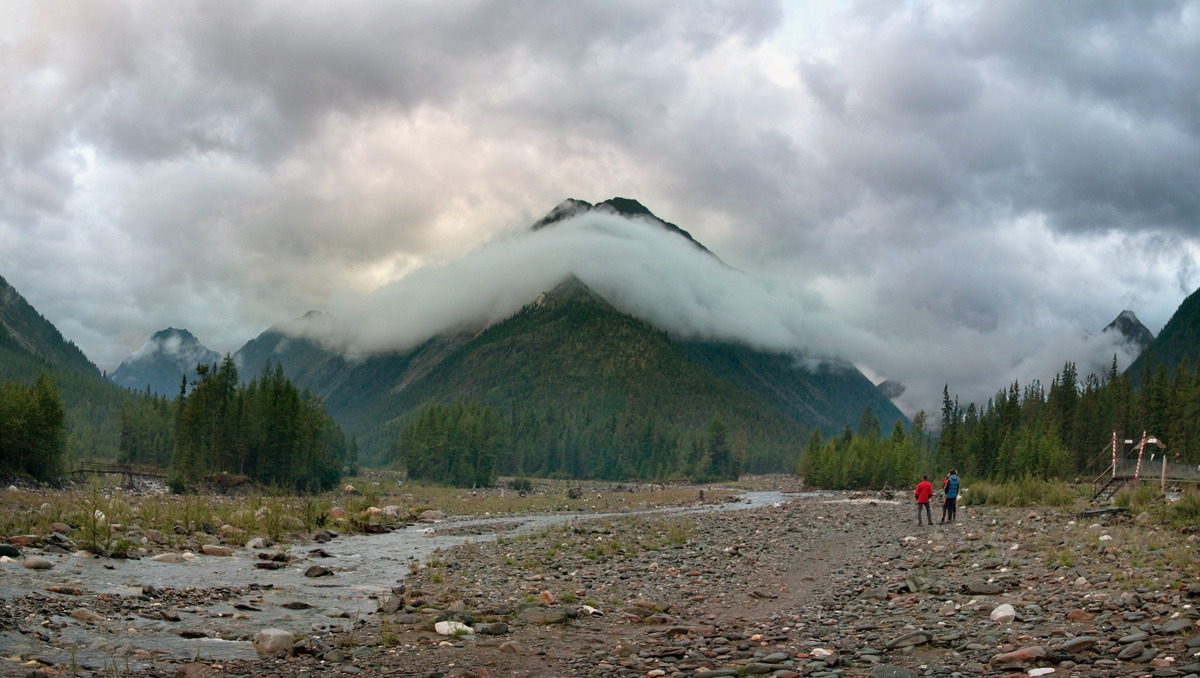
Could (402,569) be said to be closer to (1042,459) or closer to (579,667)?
(579,667)

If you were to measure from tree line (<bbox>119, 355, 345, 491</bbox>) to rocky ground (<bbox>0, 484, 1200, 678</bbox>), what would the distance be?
59.5 metres

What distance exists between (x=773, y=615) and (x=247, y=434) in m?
77.0

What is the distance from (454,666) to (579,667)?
200 cm

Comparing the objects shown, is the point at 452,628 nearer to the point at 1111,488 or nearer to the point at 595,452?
the point at 1111,488

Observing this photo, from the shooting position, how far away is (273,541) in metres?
30.4

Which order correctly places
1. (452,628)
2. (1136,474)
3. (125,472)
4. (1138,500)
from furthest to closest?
1. (125,472)
2. (1136,474)
3. (1138,500)
4. (452,628)

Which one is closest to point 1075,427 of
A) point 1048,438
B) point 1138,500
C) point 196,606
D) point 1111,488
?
point 1048,438

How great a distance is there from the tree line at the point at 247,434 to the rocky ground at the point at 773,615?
59455mm

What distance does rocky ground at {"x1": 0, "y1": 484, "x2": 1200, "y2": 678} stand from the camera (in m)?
11.2

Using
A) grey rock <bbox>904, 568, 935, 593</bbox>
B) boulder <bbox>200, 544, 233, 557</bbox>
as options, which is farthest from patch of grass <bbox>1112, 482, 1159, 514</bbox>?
boulder <bbox>200, 544, 233, 557</bbox>

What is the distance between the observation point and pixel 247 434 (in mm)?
81500

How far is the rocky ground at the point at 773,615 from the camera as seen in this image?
1124cm

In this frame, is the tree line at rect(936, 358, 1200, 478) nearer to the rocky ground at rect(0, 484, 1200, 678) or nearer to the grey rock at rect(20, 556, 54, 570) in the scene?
the rocky ground at rect(0, 484, 1200, 678)

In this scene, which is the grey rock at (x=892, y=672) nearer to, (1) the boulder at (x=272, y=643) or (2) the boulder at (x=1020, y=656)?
(2) the boulder at (x=1020, y=656)
